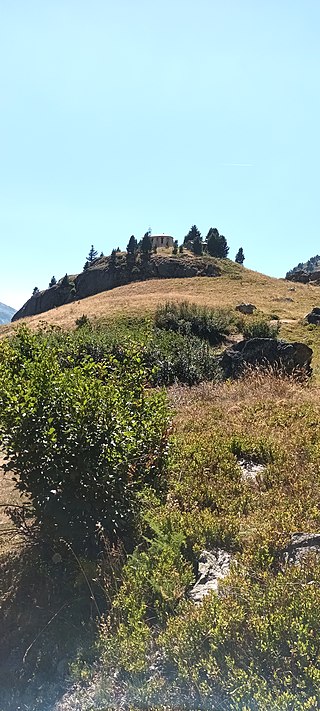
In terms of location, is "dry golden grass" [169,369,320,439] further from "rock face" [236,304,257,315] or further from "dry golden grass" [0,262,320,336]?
"rock face" [236,304,257,315]

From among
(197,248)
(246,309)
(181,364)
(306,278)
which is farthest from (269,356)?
(197,248)

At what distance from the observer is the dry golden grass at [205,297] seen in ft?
130

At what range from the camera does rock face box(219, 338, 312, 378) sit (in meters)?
9.77

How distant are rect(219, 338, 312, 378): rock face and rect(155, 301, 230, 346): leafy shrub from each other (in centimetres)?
1086

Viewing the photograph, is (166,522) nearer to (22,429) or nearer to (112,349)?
(22,429)

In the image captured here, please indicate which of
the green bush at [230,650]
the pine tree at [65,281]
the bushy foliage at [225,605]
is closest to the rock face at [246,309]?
the bushy foliage at [225,605]

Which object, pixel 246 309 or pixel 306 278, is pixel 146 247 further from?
pixel 246 309

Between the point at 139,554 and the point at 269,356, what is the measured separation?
24.1ft

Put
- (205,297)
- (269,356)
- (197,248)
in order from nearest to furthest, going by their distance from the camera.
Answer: (269,356) < (205,297) < (197,248)

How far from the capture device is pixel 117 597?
304 cm

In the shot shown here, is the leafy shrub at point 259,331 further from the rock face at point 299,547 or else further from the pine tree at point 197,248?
the pine tree at point 197,248

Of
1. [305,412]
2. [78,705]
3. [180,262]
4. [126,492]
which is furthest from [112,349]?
[180,262]

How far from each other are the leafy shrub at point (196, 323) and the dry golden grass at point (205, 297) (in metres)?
8.63

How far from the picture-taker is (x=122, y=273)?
72375 millimetres
